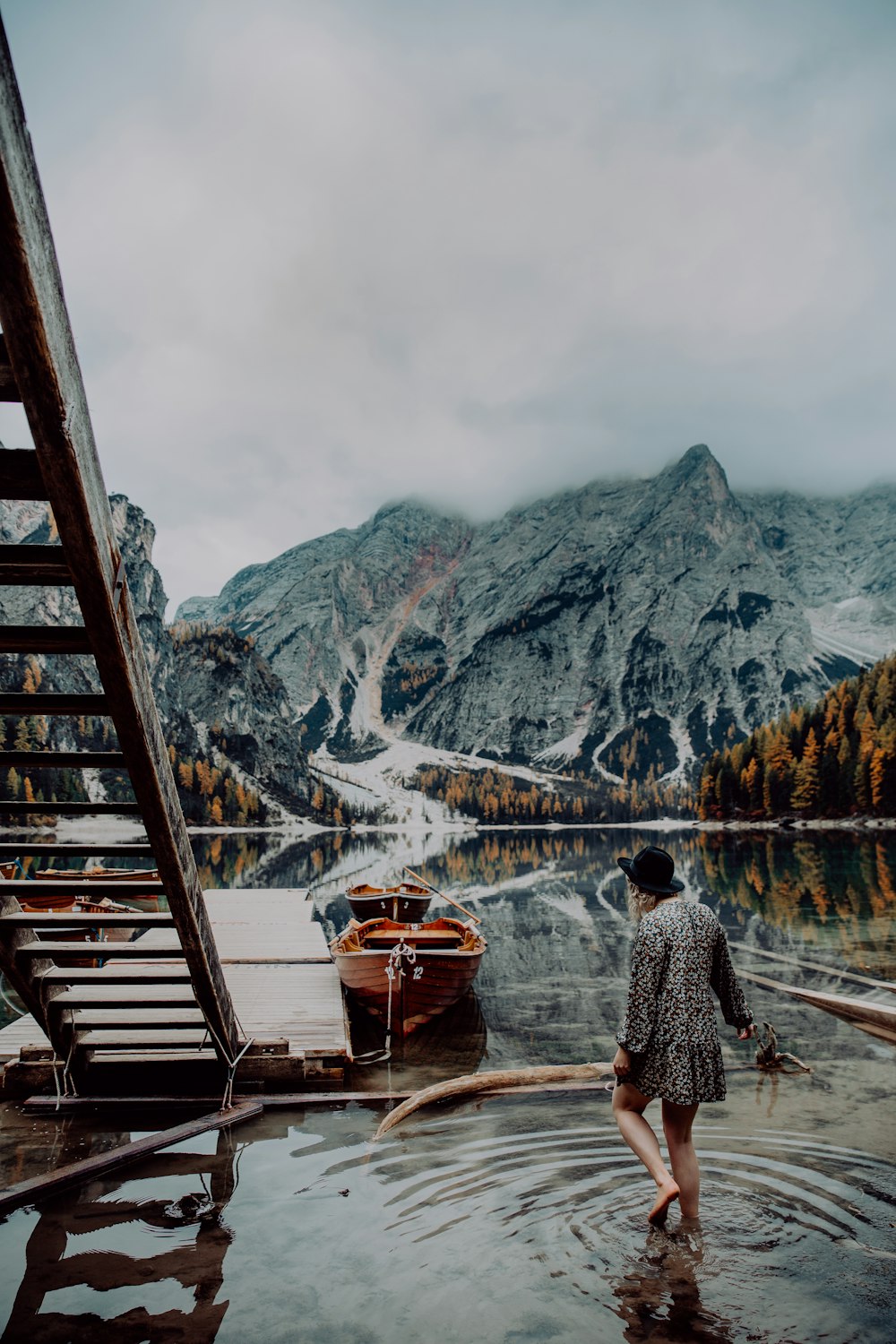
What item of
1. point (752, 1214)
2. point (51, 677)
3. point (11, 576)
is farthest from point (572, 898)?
point (51, 677)

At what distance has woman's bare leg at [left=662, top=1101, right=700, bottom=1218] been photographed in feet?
16.7

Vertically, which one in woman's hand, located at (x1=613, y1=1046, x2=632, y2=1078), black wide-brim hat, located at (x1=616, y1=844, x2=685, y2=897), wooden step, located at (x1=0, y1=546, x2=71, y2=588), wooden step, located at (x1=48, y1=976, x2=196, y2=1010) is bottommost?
woman's hand, located at (x1=613, y1=1046, x2=632, y2=1078)

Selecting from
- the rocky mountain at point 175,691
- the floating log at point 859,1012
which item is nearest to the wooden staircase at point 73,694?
the floating log at point 859,1012

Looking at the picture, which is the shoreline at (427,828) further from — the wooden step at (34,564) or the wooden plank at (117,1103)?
the wooden step at (34,564)

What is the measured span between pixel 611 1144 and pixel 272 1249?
328 cm

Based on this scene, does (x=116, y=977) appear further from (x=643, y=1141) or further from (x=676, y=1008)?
(x=676, y=1008)

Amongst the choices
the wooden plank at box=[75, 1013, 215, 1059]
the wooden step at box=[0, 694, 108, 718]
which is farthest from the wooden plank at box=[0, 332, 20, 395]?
the wooden plank at box=[75, 1013, 215, 1059]

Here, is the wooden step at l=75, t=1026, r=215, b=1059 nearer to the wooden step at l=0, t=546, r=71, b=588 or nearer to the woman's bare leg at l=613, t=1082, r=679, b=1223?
the woman's bare leg at l=613, t=1082, r=679, b=1223

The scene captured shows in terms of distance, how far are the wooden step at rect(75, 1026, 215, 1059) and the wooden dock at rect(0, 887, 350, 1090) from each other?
0.11 ft

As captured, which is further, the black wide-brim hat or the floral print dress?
the black wide-brim hat

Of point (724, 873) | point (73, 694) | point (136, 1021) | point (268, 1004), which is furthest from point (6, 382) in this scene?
point (724, 873)

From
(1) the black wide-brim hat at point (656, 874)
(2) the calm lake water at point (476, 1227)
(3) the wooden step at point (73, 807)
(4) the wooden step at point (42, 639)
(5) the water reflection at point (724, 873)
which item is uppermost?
(4) the wooden step at point (42, 639)

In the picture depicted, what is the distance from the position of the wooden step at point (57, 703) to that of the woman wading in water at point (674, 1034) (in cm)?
355

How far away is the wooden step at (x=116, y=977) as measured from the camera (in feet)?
22.0
